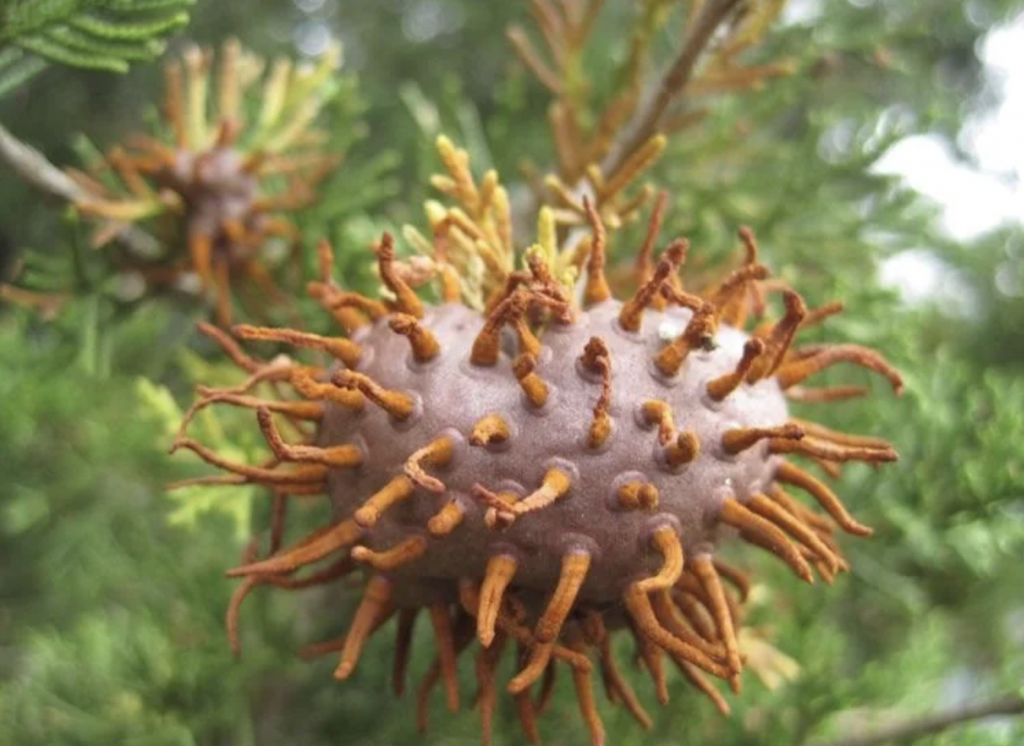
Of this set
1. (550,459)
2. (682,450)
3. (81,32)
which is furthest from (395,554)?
(81,32)

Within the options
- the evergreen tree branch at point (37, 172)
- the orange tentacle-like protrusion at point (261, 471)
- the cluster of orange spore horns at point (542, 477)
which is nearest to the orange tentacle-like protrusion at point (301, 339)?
the cluster of orange spore horns at point (542, 477)

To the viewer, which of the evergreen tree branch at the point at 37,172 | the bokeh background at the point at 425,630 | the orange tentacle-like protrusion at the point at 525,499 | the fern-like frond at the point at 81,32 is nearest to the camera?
the orange tentacle-like protrusion at the point at 525,499

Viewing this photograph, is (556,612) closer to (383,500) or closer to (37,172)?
(383,500)

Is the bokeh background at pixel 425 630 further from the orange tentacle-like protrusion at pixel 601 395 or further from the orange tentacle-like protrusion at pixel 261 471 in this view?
the orange tentacle-like protrusion at pixel 601 395

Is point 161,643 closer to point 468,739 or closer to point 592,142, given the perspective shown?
point 468,739

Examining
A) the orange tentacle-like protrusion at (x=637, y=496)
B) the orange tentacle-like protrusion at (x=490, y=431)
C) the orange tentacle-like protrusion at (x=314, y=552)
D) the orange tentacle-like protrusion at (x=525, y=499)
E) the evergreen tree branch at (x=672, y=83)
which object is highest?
the evergreen tree branch at (x=672, y=83)

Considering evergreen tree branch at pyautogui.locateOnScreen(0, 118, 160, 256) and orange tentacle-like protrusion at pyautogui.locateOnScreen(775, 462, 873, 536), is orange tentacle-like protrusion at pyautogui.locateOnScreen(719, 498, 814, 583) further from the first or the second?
evergreen tree branch at pyautogui.locateOnScreen(0, 118, 160, 256)
